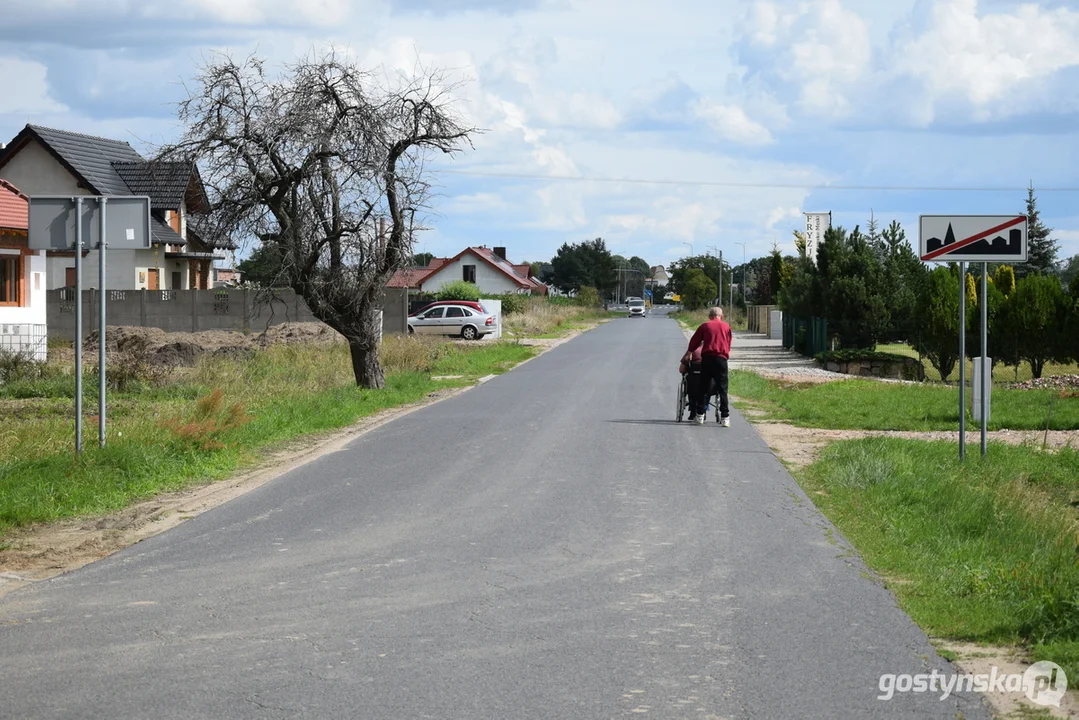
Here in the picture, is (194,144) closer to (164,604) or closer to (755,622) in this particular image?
(164,604)

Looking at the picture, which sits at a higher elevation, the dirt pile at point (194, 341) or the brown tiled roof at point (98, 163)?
the brown tiled roof at point (98, 163)

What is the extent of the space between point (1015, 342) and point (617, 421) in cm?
1619

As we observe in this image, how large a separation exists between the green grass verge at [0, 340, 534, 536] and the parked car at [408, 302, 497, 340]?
69.8 feet

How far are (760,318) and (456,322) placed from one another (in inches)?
840

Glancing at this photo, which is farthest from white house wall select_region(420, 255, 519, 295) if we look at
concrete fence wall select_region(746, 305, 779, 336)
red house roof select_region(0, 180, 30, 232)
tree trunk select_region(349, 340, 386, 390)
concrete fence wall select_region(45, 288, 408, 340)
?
tree trunk select_region(349, 340, 386, 390)

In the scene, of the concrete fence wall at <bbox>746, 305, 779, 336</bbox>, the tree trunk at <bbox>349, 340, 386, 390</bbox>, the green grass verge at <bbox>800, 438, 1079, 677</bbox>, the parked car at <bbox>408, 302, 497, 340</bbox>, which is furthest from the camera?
the concrete fence wall at <bbox>746, 305, 779, 336</bbox>

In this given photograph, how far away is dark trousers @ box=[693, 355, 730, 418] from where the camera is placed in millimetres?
17703

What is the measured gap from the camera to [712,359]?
58.3 feet

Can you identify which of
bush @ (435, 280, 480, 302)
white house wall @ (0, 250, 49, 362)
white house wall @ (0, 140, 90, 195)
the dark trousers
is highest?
white house wall @ (0, 140, 90, 195)

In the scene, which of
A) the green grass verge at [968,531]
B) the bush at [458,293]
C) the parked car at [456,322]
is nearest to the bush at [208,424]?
the green grass verge at [968,531]

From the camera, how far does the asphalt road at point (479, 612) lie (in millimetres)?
5414

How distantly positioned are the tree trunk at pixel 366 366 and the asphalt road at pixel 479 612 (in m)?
11.4

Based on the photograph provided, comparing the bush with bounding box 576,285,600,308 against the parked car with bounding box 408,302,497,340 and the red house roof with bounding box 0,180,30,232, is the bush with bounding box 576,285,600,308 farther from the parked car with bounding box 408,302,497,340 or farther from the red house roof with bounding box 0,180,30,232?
the red house roof with bounding box 0,180,30,232

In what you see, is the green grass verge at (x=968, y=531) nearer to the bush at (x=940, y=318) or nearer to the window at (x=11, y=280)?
the bush at (x=940, y=318)
